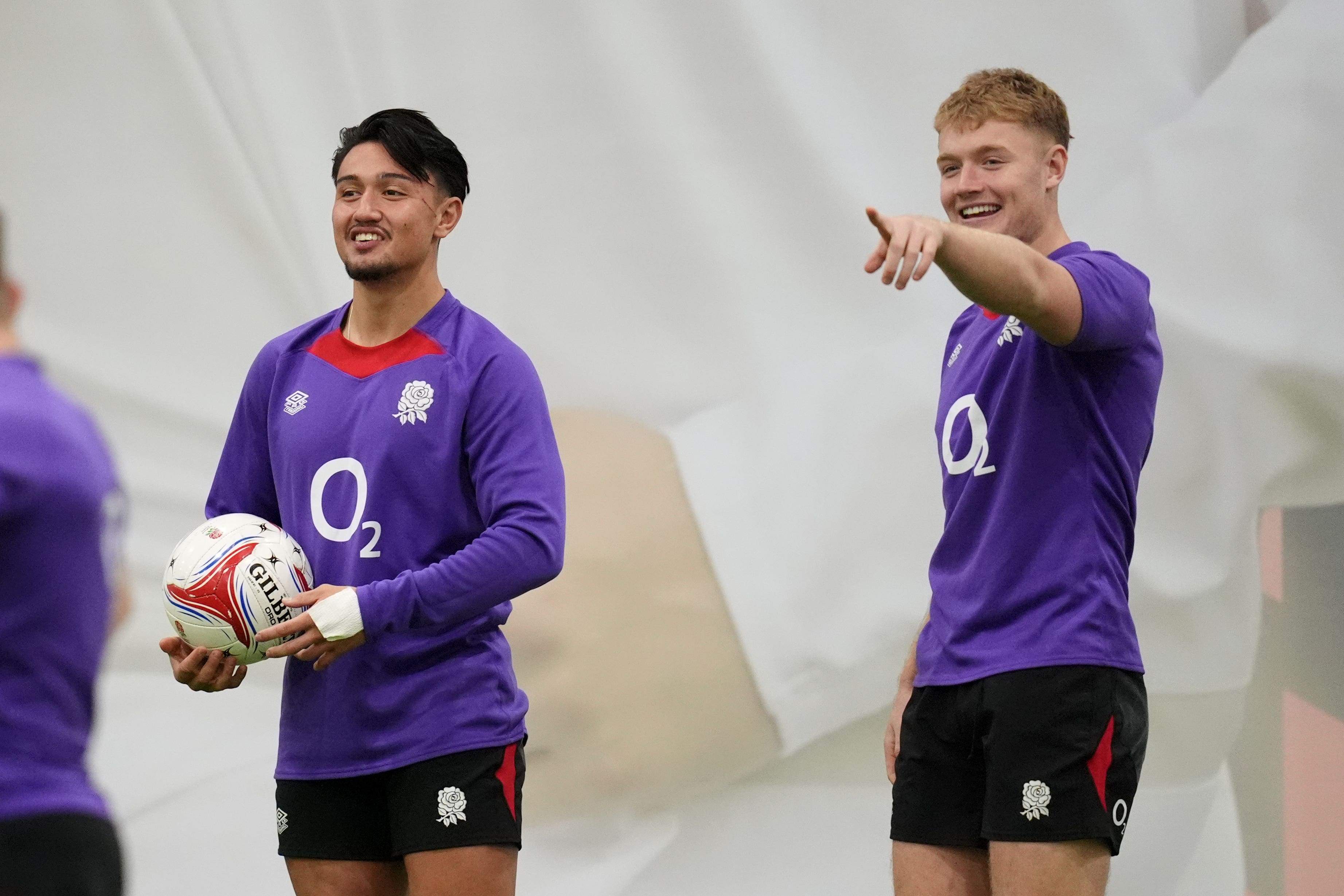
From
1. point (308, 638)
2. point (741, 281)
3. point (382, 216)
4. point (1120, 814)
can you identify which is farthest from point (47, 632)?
point (741, 281)

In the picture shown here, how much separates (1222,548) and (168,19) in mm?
3077

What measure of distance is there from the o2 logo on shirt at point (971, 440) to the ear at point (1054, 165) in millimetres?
372

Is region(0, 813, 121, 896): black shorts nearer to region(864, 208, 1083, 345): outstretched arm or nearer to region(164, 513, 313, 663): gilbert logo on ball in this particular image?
region(164, 513, 313, 663): gilbert logo on ball

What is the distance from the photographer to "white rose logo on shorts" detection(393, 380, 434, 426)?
2225 millimetres

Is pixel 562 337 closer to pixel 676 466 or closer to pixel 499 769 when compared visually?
pixel 676 466

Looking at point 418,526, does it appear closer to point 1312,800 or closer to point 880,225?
point 880,225

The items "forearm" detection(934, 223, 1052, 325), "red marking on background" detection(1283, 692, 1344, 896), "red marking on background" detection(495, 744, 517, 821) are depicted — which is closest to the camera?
"forearm" detection(934, 223, 1052, 325)

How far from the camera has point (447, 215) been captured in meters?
2.43

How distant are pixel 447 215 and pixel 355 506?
548mm

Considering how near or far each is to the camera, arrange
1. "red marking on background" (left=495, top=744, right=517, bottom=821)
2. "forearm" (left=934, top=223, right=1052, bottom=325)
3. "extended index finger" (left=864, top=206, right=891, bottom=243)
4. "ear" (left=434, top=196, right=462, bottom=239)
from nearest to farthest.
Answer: "extended index finger" (left=864, top=206, right=891, bottom=243) → "forearm" (left=934, top=223, right=1052, bottom=325) → "red marking on background" (left=495, top=744, right=517, bottom=821) → "ear" (left=434, top=196, right=462, bottom=239)

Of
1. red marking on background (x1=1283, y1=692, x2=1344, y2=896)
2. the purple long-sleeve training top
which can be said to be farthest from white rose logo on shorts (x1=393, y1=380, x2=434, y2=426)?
red marking on background (x1=1283, y1=692, x2=1344, y2=896)

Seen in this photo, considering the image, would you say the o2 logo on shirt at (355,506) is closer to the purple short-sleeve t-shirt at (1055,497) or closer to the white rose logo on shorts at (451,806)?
the white rose logo on shorts at (451,806)

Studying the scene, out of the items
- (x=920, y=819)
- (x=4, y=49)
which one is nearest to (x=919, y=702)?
(x=920, y=819)

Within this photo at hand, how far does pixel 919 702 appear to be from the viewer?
7.43 feet
